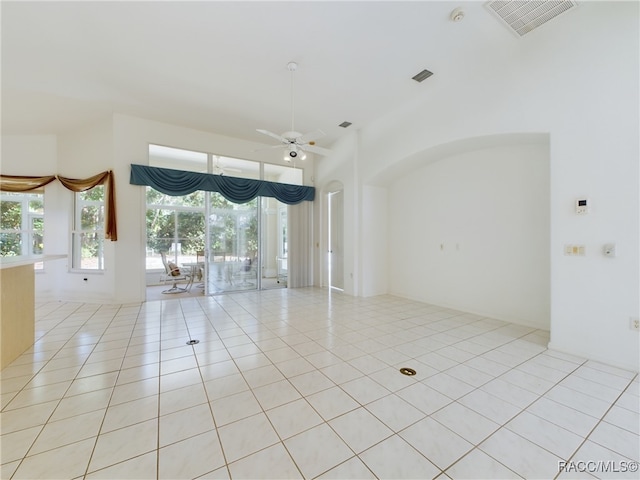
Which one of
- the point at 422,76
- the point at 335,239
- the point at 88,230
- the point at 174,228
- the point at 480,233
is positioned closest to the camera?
the point at 422,76

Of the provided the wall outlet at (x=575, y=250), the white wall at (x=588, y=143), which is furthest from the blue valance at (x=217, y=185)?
the wall outlet at (x=575, y=250)

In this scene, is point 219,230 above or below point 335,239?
above

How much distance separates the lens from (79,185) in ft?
17.3

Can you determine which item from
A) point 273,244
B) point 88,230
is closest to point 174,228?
point 88,230

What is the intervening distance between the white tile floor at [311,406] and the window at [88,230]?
2.01 m

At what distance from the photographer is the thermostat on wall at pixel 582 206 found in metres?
2.90

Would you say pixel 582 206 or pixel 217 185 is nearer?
pixel 582 206

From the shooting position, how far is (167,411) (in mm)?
2043

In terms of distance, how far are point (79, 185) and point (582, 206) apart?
8029 mm

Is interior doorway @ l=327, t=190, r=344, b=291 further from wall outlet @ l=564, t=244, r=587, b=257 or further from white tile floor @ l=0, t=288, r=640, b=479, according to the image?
wall outlet @ l=564, t=244, r=587, b=257

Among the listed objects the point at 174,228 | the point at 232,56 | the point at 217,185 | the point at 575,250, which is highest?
the point at 232,56

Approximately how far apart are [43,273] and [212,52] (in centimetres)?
570

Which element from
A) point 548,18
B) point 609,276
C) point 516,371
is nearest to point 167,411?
point 516,371

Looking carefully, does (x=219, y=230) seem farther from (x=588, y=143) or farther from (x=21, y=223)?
(x=588, y=143)
